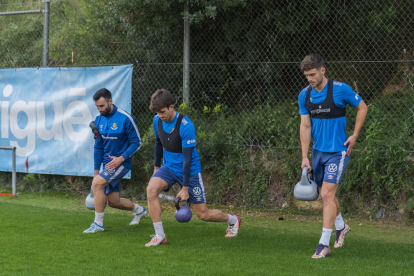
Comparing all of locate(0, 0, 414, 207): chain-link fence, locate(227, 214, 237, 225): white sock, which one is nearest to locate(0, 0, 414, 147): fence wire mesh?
locate(0, 0, 414, 207): chain-link fence

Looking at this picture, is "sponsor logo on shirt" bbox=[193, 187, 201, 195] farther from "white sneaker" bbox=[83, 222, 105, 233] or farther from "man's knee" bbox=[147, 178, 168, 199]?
"white sneaker" bbox=[83, 222, 105, 233]

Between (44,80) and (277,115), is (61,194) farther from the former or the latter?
(277,115)

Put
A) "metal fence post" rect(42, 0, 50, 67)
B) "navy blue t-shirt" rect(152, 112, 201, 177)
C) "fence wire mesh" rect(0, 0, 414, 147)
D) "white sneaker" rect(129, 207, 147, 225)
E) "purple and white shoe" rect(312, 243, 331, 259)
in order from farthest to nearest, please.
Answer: "metal fence post" rect(42, 0, 50, 67) < "fence wire mesh" rect(0, 0, 414, 147) < "white sneaker" rect(129, 207, 147, 225) < "navy blue t-shirt" rect(152, 112, 201, 177) < "purple and white shoe" rect(312, 243, 331, 259)

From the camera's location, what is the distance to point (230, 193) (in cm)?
857

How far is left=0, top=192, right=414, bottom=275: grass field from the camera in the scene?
14.7 ft

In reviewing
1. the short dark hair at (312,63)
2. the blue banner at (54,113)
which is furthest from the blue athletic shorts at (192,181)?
the blue banner at (54,113)

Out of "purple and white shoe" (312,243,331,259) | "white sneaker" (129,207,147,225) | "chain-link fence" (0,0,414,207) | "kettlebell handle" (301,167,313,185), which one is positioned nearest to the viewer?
"purple and white shoe" (312,243,331,259)

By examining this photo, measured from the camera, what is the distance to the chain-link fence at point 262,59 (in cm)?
843

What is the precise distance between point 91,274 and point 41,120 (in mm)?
6195

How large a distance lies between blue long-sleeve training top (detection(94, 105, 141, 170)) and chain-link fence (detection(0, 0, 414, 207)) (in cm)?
234

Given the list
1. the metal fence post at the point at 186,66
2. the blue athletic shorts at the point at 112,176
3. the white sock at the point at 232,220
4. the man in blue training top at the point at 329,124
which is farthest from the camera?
the metal fence post at the point at 186,66

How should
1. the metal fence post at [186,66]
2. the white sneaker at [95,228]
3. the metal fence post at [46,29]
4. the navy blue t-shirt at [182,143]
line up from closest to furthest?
the navy blue t-shirt at [182,143] → the white sneaker at [95,228] → the metal fence post at [186,66] → the metal fence post at [46,29]

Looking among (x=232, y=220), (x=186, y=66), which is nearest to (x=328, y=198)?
Answer: (x=232, y=220)

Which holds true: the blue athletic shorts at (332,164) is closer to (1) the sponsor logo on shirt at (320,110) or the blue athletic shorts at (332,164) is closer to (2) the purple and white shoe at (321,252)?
(1) the sponsor logo on shirt at (320,110)
